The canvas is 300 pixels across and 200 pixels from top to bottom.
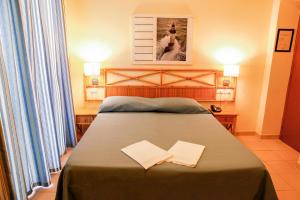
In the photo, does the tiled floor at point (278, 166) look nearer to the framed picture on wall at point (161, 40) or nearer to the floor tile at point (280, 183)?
the floor tile at point (280, 183)

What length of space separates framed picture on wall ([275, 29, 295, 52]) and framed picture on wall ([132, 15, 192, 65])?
127cm

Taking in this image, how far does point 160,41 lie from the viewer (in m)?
3.20

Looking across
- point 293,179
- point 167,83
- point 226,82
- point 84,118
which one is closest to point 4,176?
point 84,118

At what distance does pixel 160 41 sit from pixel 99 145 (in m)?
1.90

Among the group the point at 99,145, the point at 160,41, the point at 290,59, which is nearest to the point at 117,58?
the point at 160,41

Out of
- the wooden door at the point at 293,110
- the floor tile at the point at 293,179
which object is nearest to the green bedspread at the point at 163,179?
the floor tile at the point at 293,179

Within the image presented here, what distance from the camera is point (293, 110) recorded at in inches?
128

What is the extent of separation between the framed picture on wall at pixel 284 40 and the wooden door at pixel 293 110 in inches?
3.5

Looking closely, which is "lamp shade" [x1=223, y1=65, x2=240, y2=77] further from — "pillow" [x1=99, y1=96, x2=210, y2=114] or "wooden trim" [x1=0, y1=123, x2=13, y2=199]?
"wooden trim" [x1=0, y1=123, x2=13, y2=199]

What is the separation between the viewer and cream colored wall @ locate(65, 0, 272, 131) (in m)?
3.09

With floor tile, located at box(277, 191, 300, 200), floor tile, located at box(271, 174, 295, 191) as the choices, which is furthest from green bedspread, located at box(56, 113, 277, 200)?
floor tile, located at box(271, 174, 295, 191)

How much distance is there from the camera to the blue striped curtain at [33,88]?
1.63m

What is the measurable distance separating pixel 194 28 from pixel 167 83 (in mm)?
897

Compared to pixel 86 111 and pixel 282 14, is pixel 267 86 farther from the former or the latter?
pixel 86 111
